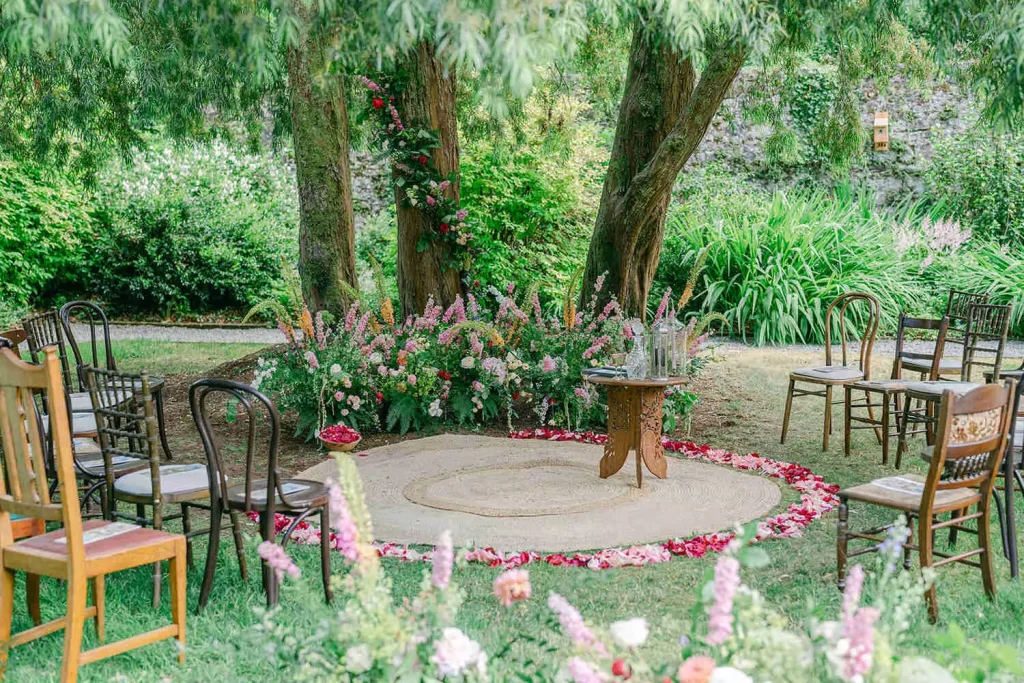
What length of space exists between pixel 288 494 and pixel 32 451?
886 millimetres

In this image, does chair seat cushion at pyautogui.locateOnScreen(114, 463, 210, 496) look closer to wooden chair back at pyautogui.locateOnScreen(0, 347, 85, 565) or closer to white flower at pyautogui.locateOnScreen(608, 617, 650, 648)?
wooden chair back at pyautogui.locateOnScreen(0, 347, 85, 565)

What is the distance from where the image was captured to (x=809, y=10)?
4754 millimetres

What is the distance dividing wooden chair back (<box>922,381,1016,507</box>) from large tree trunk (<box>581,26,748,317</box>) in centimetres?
370

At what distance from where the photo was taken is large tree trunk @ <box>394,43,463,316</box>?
7492mm

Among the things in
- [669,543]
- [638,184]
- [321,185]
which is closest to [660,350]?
[669,543]

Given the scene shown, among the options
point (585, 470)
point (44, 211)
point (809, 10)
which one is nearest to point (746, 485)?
point (585, 470)

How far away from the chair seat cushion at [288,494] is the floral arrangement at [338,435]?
2.48 meters

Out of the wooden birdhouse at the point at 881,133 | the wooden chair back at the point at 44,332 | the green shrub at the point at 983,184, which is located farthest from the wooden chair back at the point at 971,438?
the wooden birdhouse at the point at 881,133

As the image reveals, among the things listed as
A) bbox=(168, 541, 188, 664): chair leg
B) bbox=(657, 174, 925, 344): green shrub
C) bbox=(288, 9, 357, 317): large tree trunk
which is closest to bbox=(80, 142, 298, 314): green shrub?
bbox=(288, 9, 357, 317): large tree trunk

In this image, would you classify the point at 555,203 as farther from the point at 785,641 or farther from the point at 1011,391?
the point at 785,641

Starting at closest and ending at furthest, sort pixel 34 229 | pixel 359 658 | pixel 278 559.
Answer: pixel 359 658 → pixel 278 559 → pixel 34 229

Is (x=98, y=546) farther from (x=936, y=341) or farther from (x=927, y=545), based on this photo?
(x=936, y=341)

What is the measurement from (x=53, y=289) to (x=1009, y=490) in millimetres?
12283

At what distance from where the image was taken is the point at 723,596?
1.57 meters
